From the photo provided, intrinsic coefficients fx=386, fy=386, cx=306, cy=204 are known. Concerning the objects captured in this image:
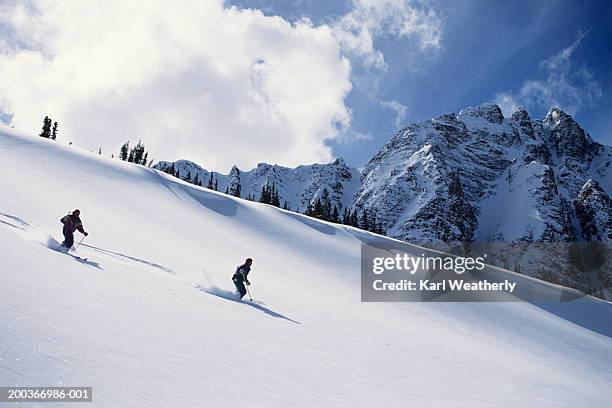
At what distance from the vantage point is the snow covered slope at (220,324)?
13.8ft

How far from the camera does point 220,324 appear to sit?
773cm

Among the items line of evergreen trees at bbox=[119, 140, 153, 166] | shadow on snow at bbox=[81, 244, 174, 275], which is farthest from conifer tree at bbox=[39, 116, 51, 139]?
shadow on snow at bbox=[81, 244, 174, 275]

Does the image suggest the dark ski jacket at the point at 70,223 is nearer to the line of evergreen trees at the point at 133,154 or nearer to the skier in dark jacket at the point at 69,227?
the skier in dark jacket at the point at 69,227

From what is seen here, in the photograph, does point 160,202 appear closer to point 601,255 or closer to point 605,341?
point 605,341

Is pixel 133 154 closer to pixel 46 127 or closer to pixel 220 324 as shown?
pixel 46 127

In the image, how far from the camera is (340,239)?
109 feet

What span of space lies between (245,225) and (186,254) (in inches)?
473

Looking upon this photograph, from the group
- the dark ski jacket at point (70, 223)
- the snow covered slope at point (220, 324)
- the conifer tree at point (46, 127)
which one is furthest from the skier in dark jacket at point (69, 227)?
the conifer tree at point (46, 127)

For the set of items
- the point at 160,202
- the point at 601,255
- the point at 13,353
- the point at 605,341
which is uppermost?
the point at 601,255

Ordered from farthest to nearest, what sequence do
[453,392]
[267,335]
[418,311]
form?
[418,311], [267,335], [453,392]

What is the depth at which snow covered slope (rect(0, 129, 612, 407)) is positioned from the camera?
4.21 m

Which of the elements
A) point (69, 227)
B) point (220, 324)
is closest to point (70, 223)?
point (69, 227)

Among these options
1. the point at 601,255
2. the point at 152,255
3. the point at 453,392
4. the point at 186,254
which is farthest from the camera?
the point at 601,255

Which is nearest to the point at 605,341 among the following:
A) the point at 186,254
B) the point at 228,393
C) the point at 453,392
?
the point at 453,392
